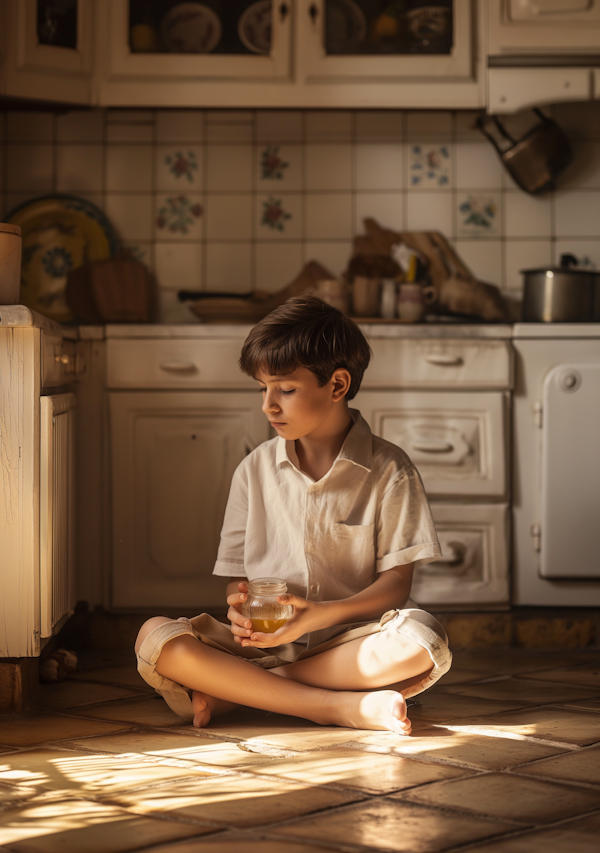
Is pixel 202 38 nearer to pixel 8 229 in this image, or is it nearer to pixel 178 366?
pixel 178 366

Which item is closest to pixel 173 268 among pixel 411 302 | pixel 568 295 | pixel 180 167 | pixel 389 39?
pixel 180 167

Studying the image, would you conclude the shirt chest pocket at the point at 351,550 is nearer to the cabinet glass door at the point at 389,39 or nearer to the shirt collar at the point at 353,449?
the shirt collar at the point at 353,449

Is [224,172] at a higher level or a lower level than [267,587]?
Answer: higher

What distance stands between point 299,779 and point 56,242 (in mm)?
1951

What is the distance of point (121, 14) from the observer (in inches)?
93.7

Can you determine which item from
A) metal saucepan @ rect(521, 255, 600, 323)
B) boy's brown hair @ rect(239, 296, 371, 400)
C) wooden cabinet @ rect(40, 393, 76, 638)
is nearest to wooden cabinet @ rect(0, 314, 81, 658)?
wooden cabinet @ rect(40, 393, 76, 638)

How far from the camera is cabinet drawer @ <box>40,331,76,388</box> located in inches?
67.0

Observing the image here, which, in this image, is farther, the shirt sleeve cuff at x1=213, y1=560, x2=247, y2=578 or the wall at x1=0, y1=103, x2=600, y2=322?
the wall at x1=0, y1=103, x2=600, y2=322

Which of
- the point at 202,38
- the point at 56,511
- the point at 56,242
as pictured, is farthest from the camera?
the point at 56,242

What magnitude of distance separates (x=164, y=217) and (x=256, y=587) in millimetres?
1638

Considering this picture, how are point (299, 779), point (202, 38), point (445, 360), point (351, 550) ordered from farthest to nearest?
point (202, 38) → point (445, 360) → point (351, 550) → point (299, 779)

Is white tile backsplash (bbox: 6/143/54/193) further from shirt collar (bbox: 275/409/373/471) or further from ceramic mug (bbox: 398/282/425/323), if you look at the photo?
shirt collar (bbox: 275/409/373/471)

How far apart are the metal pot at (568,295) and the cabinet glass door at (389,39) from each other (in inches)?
23.3

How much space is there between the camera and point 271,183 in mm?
2723
